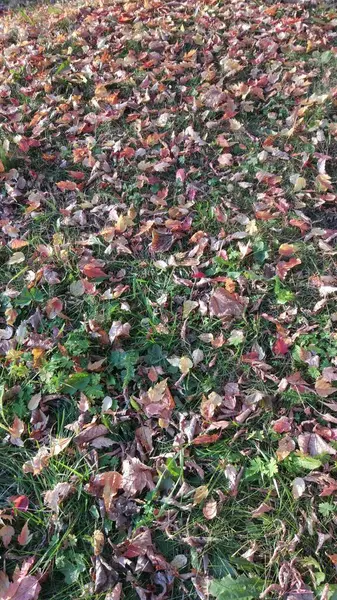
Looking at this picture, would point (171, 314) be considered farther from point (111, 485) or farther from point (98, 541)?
point (98, 541)

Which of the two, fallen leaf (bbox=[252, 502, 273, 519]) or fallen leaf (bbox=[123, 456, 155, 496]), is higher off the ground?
fallen leaf (bbox=[123, 456, 155, 496])

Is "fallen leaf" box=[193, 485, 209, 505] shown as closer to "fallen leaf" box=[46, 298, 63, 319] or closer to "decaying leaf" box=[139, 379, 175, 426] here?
"decaying leaf" box=[139, 379, 175, 426]

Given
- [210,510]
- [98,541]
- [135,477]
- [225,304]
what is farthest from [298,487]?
[225,304]

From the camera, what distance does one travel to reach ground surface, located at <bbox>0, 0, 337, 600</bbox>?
196cm

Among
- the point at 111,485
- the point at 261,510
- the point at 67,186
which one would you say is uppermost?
the point at 67,186

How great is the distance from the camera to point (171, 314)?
8.45 ft

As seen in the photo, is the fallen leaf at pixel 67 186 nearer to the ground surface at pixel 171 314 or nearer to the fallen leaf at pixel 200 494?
the ground surface at pixel 171 314

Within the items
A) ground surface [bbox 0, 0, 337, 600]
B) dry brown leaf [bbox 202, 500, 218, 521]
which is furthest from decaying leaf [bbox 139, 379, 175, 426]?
dry brown leaf [bbox 202, 500, 218, 521]

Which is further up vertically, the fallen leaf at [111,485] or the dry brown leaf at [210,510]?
the fallen leaf at [111,485]

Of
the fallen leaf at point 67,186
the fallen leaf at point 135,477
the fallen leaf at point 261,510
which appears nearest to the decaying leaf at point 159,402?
the fallen leaf at point 135,477

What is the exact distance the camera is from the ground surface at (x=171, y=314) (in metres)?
1.96

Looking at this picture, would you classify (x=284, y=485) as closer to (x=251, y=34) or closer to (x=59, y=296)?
(x=59, y=296)

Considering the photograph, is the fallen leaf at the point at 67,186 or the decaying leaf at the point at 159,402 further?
the fallen leaf at the point at 67,186

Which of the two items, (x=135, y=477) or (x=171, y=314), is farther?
(x=171, y=314)
